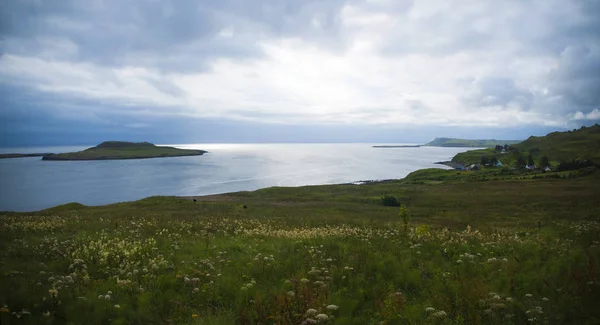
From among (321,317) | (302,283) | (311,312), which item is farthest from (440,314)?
(302,283)

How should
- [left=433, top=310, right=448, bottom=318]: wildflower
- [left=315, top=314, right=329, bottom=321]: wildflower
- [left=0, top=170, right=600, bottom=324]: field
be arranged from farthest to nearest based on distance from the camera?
1. [left=0, top=170, right=600, bottom=324]: field
2. [left=433, top=310, right=448, bottom=318]: wildflower
3. [left=315, top=314, right=329, bottom=321]: wildflower

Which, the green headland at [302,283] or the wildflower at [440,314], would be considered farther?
the green headland at [302,283]

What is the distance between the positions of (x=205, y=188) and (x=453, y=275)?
345ft

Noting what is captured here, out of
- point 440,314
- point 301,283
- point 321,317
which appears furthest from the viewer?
point 301,283

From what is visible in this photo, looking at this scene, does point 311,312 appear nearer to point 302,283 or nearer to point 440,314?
point 302,283

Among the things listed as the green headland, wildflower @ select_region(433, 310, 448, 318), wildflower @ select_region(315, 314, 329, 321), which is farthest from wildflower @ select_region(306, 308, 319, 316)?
wildflower @ select_region(433, 310, 448, 318)

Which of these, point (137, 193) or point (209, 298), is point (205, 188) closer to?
point (137, 193)

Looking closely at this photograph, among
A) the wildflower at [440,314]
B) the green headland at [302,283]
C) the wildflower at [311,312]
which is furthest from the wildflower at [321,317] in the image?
the wildflower at [440,314]

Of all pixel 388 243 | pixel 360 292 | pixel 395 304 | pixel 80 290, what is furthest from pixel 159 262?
pixel 388 243

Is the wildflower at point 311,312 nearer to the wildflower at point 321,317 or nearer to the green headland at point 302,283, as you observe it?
the green headland at point 302,283

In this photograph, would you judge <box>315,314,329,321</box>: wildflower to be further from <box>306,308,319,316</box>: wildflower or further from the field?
<box>306,308,319,316</box>: wildflower

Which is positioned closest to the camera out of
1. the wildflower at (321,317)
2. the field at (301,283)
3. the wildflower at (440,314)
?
the wildflower at (321,317)

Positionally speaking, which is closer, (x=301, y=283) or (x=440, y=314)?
(x=440, y=314)

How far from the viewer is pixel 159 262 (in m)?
9.80
